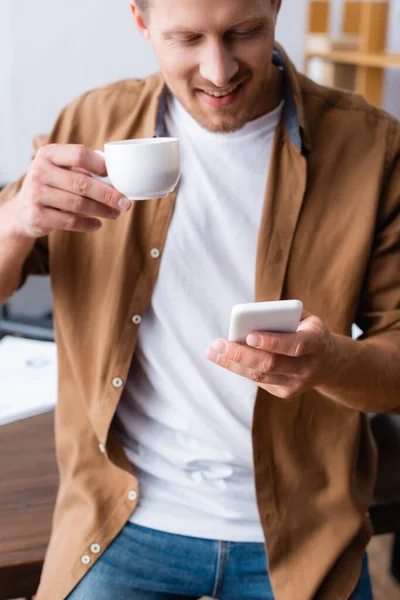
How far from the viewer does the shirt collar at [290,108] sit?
1.20 m

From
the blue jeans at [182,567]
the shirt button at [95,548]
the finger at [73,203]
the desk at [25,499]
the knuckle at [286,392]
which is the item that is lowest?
the blue jeans at [182,567]

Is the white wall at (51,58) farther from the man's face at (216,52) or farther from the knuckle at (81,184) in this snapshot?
the knuckle at (81,184)

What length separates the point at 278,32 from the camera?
2.79 meters

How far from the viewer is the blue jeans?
1.16 metres

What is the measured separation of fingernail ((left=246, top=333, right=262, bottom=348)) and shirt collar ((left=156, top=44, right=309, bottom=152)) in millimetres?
485

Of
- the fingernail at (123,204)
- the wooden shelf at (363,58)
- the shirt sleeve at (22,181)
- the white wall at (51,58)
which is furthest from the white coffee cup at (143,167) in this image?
the white wall at (51,58)

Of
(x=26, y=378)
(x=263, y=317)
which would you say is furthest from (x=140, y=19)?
(x=26, y=378)

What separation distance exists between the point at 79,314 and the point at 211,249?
0.83 feet

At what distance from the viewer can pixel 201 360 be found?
1.19 metres

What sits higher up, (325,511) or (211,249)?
(211,249)

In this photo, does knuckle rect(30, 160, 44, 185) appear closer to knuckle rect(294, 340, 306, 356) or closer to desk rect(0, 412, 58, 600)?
knuckle rect(294, 340, 306, 356)

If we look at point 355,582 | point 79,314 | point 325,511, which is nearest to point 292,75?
point 79,314

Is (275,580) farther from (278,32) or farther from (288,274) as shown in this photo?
(278,32)

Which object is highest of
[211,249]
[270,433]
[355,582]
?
[211,249]
